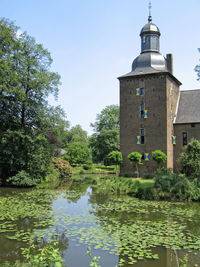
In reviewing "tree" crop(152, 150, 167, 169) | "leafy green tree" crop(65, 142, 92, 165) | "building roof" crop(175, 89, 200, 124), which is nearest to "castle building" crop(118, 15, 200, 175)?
"building roof" crop(175, 89, 200, 124)

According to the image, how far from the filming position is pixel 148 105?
26.4 metres

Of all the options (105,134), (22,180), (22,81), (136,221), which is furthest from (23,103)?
(105,134)

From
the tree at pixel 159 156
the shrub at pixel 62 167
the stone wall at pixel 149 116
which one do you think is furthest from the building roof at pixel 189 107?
the shrub at pixel 62 167

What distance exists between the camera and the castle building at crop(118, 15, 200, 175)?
25.8m

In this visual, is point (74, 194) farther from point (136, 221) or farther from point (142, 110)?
point (142, 110)

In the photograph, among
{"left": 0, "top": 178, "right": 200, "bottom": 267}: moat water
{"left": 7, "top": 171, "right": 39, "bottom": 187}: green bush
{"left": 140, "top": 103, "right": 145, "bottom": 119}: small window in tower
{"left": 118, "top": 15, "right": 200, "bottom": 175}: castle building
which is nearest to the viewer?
{"left": 0, "top": 178, "right": 200, "bottom": 267}: moat water

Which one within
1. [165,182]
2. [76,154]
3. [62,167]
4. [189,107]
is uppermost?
[189,107]

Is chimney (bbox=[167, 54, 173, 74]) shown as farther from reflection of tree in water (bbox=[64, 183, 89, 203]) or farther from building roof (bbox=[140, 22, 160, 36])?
reflection of tree in water (bbox=[64, 183, 89, 203])

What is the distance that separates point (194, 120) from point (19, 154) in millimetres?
16759

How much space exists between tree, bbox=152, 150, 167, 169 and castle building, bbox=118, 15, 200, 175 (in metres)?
0.84

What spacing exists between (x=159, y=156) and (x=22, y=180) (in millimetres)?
12084

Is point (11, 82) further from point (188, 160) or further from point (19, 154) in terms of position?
point (188, 160)

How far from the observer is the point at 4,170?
2041 cm

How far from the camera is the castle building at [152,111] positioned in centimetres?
2578
